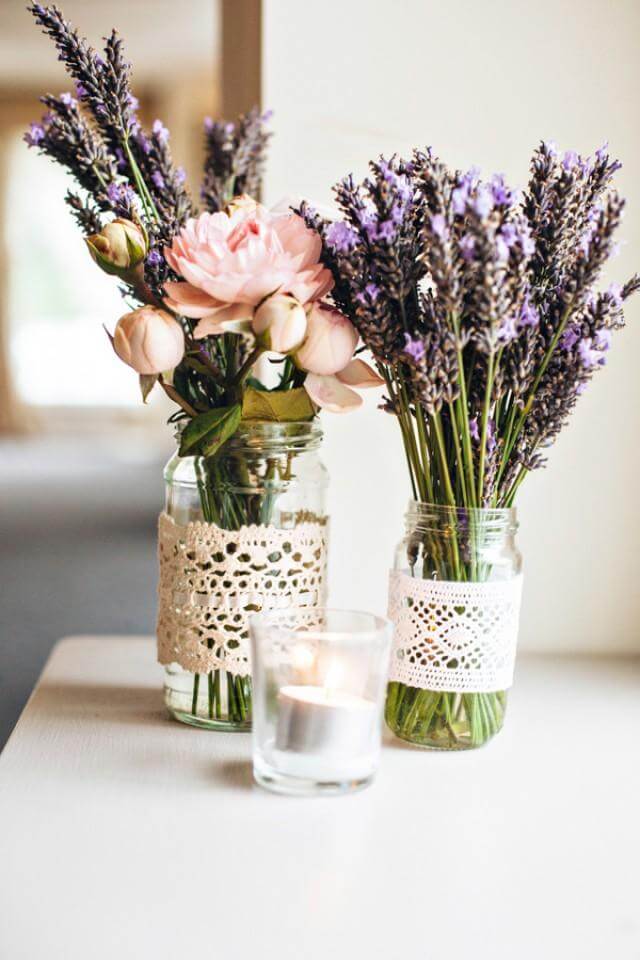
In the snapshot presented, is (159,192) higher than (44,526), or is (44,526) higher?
(159,192)

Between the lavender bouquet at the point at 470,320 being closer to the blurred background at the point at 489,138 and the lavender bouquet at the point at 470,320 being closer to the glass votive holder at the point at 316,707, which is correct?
the glass votive holder at the point at 316,707

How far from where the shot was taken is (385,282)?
0.70m

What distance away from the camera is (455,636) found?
0.75 meters

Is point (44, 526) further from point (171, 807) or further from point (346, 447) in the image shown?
point (171, 807)

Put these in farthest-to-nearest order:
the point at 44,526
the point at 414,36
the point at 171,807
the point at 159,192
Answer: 1. the point at 44,526
2. the point at 414,36
3. the point at 159,192
4. the point at 171,807

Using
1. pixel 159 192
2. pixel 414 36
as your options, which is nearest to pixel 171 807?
pixel 159 192

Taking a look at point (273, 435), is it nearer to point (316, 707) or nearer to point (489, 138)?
point (316, 707)

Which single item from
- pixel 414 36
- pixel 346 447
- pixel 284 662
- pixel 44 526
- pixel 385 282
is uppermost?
pixel 414 36

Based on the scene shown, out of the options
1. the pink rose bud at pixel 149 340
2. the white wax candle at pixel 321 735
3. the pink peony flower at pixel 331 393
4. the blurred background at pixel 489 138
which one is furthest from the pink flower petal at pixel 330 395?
the blurred background at pixel 489 138

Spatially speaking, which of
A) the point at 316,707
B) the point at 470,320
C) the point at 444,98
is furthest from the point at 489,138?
the point at 316,707

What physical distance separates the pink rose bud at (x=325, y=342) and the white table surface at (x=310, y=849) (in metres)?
0.29

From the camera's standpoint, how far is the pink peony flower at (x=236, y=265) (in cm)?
69

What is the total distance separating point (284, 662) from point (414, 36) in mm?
668

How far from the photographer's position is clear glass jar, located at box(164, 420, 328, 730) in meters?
0.79
